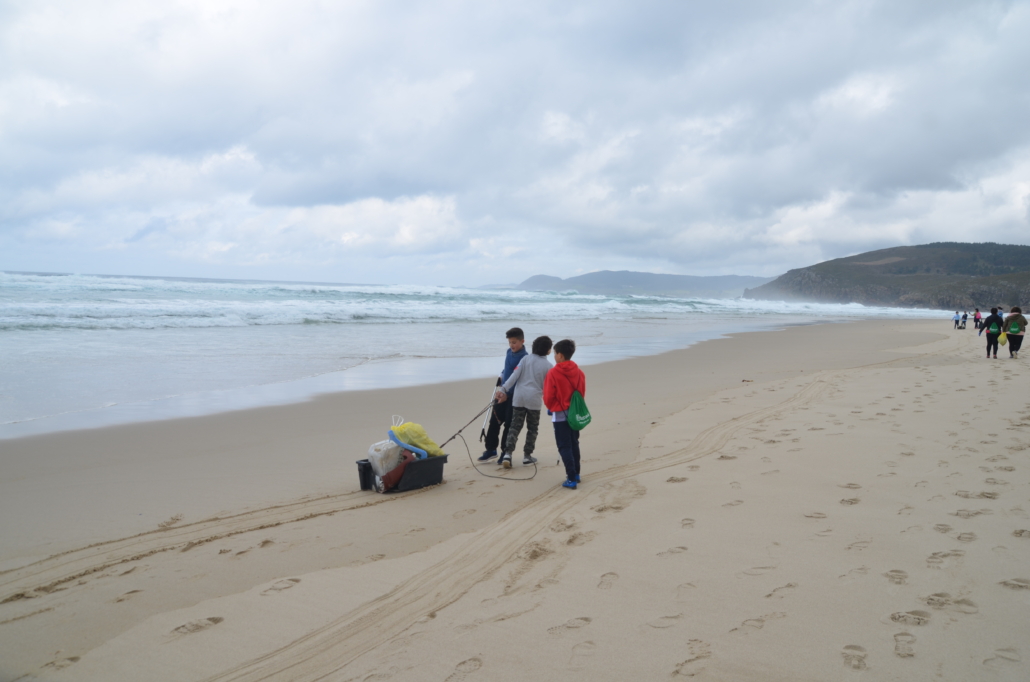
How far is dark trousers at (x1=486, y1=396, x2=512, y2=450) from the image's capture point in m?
6.86

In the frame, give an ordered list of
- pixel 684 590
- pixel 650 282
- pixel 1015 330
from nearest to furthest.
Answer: pixel 684 590 → pixel 1015 330 → pixel 650 282

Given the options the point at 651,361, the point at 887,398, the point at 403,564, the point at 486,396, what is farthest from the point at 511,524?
the point at 651,361

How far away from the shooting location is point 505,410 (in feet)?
22.6

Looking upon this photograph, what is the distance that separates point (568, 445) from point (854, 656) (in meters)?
3.20

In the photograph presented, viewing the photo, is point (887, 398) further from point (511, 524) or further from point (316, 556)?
point (316, 556)

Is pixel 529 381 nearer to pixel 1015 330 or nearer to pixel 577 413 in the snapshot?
pixel 577 413

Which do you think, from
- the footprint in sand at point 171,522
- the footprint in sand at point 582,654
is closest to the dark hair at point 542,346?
the footprint in sand at point 582,654

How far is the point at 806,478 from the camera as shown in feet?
18.2

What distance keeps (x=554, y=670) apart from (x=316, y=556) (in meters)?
2.14

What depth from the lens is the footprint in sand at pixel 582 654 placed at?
2772mm

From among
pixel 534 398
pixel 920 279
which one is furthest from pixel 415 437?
pixel 920 279

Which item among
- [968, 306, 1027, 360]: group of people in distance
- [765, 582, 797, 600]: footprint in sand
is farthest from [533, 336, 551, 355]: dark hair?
[968, 306, 1027, 360]: group of people in distance

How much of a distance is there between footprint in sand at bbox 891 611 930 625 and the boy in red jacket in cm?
300

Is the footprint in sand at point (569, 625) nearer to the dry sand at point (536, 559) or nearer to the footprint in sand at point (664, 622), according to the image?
the dry sand at point (536, 559)
